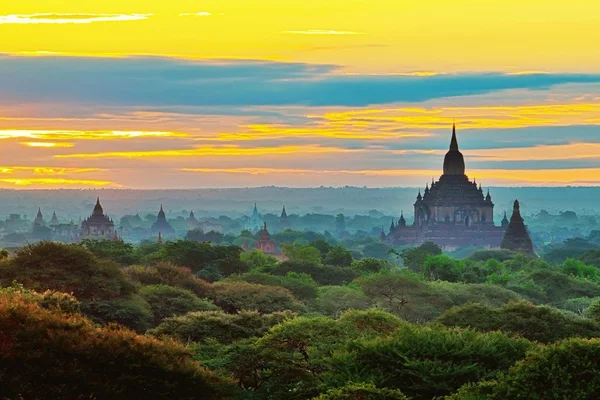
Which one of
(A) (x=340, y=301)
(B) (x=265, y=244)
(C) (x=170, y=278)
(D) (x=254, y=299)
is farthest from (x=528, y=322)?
(B) (x=265, y=244)

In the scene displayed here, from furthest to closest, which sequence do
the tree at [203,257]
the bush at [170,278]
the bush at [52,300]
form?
the tree at [203,257]
the bush at [170,278]
the bush at [52,300]

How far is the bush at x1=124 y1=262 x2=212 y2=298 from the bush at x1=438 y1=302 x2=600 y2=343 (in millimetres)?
18594

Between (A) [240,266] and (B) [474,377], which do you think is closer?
(B) [474,377]

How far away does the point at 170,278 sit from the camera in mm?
70500

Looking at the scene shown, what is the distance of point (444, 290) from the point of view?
7769 centimetres

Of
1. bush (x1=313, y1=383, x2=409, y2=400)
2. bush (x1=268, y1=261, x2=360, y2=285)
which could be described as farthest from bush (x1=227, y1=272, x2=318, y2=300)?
bush (x1=313, y1=383, x2=409, y2=400)

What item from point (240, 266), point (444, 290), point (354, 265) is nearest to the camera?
point (444, 290)

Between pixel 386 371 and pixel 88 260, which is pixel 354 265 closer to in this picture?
pixel 88 260

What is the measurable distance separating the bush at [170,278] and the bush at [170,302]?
14.3ft

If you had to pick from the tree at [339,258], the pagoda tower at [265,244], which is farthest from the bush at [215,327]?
the pagoda tower at [265,244]

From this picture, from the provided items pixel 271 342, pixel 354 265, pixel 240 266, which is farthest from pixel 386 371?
pixel 354 265

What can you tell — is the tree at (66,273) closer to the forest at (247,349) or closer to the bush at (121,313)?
the forest at (247,349)

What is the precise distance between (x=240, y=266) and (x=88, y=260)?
34975mm

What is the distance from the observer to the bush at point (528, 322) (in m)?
48.0
